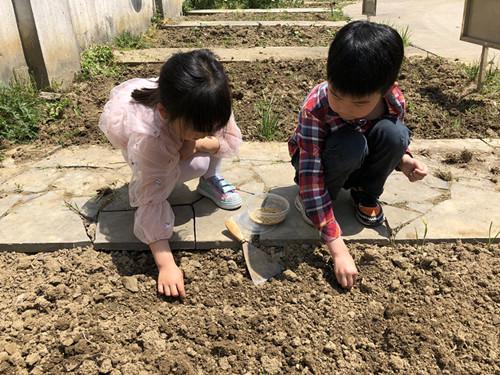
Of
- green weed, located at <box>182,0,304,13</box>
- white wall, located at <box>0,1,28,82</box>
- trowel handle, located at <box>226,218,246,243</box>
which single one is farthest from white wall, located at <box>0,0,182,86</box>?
green weed, located at <box>182,0,304,13</box>

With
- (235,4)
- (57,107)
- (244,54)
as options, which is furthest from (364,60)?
(235,4)

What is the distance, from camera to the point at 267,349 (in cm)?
175

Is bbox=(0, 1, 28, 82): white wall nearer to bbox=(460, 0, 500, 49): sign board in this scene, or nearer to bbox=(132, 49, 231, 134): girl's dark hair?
bbox=(132, 49, 231, 134): girl's dark hair

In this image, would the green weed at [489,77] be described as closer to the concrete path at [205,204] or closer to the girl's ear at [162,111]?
the concrete path at [205,204]

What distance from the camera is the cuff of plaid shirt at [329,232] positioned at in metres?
2.05

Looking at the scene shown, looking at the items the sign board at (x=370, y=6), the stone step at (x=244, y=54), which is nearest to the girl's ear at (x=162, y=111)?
the stone step at (x=244, y=54)

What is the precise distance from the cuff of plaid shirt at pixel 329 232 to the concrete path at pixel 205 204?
0.17 meters

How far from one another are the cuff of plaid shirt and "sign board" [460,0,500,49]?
116 inches

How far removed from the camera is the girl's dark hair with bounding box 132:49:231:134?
1686mm

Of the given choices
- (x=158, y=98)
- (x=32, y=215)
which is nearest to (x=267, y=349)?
(x=158, y=98)

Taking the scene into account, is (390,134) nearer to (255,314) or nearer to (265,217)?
(265,217)

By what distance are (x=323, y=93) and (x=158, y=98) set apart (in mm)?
797

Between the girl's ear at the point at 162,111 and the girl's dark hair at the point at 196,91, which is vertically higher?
the girl's dark hair at the point at 196,91

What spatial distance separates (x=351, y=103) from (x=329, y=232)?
0.61 m
